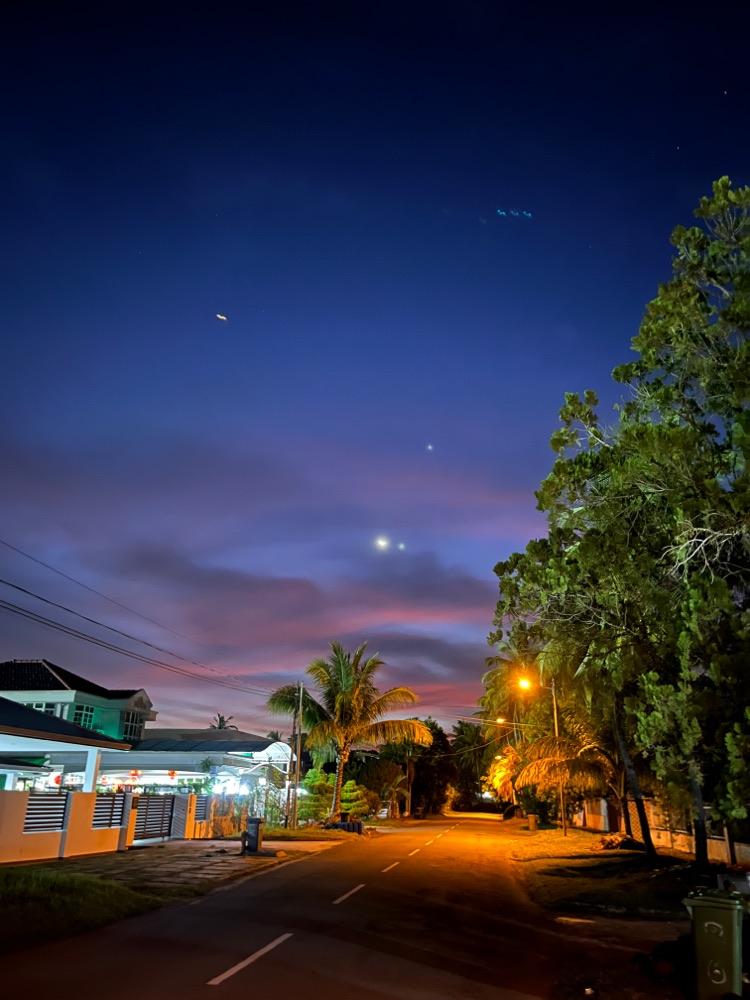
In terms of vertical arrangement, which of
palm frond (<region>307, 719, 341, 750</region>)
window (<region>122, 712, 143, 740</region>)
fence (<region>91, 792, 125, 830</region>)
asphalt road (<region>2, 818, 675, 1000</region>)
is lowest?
asphalt road (<region>2, 818, 675, 1000</region>)

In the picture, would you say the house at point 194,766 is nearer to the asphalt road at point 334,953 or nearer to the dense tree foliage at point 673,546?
the asphalt road at point 334,953

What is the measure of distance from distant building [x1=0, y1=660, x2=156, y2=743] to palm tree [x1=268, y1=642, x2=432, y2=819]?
52.6 feet

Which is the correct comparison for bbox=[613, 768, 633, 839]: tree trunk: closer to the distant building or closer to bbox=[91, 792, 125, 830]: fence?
bbox=[91, 792, 125, 830]: fence

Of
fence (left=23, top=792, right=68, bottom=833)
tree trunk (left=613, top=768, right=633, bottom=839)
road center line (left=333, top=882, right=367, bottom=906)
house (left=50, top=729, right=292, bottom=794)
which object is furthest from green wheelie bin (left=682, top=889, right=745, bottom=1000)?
house (left=50, top=729, right=292, bottom=794)

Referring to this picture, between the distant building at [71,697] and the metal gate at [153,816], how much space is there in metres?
22.3

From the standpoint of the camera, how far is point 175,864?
18.7 metres

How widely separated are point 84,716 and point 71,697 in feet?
7.79

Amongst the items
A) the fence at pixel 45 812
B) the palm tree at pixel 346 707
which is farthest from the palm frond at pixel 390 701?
the fence at pixel 45 812

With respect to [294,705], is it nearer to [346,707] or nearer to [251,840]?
[346,707]

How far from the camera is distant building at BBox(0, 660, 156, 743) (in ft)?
159

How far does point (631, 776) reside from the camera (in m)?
23.9

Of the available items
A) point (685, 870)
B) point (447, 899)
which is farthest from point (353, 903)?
point (685, 870)

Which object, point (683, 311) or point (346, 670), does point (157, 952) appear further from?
point (346, 670)

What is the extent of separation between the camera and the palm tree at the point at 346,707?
37000 millimetres
